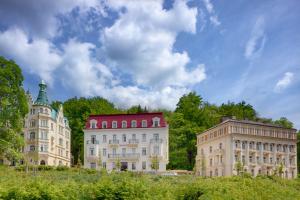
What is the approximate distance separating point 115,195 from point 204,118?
181 feet

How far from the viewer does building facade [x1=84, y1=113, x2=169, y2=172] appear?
207 feet

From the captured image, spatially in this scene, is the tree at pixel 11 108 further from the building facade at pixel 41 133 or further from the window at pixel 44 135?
the window at pixel 44 135

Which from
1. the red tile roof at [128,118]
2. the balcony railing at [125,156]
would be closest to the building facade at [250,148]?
the red tile roof at [128,118]

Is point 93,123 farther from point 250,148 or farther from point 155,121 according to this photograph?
Answer: point 250,148

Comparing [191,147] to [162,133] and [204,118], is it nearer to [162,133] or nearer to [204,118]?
[204,118]

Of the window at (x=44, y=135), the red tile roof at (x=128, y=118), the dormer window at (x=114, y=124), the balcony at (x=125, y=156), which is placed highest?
the red tile roof at (x=128, y=118)

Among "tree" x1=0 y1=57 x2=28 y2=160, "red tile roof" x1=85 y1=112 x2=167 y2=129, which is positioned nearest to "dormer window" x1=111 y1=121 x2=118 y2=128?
"red tile roof" x1=85 y1=112 x2=167 y2=129

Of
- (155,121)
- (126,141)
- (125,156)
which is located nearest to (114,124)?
(126,141)

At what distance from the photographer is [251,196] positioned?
25.9 metres

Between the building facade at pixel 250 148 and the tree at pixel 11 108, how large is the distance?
28.9 m

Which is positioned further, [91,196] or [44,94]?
[44,94]

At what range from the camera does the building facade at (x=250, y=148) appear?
58.9 metres

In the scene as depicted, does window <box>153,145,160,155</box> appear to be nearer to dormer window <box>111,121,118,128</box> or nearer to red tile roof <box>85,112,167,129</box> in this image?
red tile roof <box>85,112,167,129</box>

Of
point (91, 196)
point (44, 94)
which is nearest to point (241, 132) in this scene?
point (44, 94)
